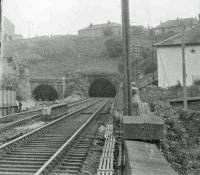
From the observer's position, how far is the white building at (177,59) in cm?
3906

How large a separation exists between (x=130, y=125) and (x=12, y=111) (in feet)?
63.6

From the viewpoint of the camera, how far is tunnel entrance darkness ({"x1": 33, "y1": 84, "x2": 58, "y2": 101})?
53344 mm

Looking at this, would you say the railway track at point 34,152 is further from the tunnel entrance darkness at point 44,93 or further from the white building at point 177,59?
the tunnel entrance darkness at point 44,93

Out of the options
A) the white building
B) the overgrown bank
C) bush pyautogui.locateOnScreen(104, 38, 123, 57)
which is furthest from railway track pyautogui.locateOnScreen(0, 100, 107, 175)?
bush pyautogui.locateOnScreen(104, 38, 123, 57)

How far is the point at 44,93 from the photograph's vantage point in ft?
177

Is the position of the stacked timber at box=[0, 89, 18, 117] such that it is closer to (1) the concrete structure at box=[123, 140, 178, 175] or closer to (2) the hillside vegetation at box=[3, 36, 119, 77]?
(1) the concrete structure at box=[123, 140, 178, 175]

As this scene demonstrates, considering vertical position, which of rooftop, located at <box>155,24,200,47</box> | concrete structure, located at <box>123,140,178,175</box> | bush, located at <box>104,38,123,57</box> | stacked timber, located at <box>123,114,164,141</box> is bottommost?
concrete structure, located at <box>123,140,178,175</box>

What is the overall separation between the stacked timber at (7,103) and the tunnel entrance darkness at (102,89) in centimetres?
3194

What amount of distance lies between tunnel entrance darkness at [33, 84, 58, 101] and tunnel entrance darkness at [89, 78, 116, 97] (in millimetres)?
6756

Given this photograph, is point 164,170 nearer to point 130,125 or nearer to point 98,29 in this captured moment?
point 130,125

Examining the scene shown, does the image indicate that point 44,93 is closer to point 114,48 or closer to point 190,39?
point 114,48

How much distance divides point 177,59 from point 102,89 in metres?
21.0

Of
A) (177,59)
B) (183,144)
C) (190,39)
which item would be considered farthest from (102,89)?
(183,144)

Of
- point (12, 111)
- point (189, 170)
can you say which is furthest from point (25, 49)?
point (189, 170)
